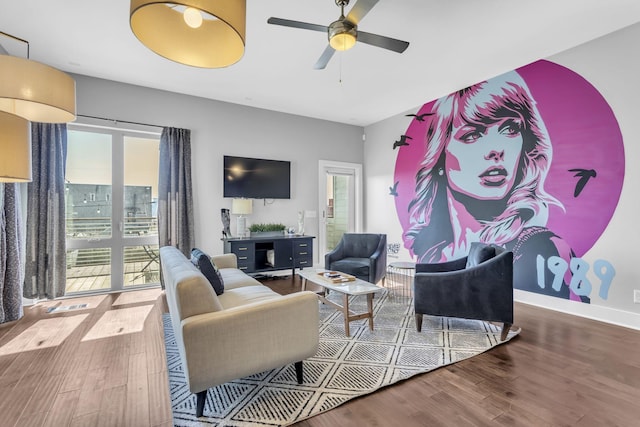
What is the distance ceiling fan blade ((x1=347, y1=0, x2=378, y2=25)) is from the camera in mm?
2150

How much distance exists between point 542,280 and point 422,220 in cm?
198

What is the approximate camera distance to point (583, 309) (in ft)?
11.3

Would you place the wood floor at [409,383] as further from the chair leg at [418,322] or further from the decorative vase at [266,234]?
the decorative vase at [266,234]

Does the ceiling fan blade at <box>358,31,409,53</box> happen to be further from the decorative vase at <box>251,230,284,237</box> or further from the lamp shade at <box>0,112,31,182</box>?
the decorative vase at <box>251,230,284,237</box>

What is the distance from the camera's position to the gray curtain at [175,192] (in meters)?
4.57

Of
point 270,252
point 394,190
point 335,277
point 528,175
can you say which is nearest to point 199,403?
point 335,277

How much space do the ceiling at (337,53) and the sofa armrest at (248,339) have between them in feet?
8.61

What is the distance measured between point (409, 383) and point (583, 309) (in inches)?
107

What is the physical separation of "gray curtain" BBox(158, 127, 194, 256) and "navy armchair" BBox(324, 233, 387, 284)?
227 cm

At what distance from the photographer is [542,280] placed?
3764 millimetres

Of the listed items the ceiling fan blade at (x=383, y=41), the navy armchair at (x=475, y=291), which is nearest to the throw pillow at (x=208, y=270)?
the navy armchair at (x=475, y=291)

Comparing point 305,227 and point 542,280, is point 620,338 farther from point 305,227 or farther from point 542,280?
point 305,227

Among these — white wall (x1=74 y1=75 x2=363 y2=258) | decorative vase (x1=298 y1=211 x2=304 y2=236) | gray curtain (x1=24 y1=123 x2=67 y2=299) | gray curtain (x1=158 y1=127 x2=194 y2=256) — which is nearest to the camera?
gray curtain (x1=24 y1=123 x2=67 y2=299)

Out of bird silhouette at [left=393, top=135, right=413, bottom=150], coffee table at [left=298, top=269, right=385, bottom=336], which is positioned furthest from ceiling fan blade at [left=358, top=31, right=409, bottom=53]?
bird silhouette at [left=393, top=135, right=413, bottom=150]
